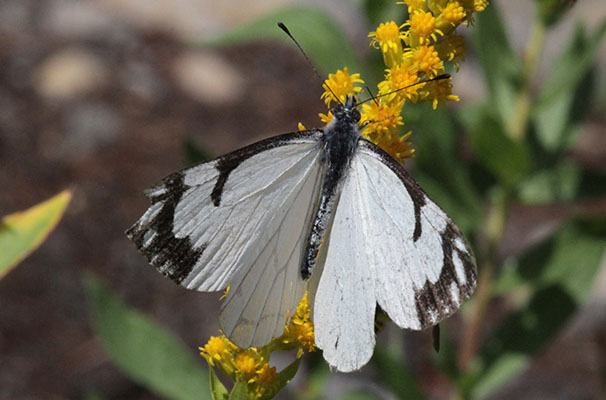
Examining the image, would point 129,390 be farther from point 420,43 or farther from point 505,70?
point 420,43

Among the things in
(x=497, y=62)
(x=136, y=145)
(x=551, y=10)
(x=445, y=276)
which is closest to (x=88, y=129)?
(x=136, y=145)

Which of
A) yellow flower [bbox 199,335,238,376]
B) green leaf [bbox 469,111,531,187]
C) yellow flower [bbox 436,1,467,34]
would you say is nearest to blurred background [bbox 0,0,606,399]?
green leaf [bbox 469,111,531,187]

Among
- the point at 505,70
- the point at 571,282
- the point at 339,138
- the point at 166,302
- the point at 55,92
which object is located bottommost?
the point at 571,282

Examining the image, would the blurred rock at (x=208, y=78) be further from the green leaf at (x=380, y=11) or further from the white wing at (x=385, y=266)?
the white wing at (x=385, y=266)

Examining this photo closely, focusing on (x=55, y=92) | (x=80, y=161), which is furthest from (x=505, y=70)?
(x=55, y=92)

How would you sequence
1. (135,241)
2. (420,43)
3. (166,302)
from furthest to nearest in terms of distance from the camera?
1. (166,302)
2. (420,43)
3. (135,241)

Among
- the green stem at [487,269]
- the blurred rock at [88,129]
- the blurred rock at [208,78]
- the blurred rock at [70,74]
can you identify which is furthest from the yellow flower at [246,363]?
the blurred rock at [208,78]

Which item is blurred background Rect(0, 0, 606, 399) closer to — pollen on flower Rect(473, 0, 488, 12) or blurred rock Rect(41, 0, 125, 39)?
blurred rock Rect(41, 0, 125, 39)
